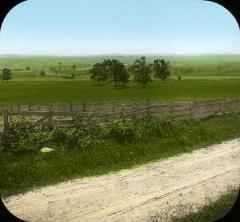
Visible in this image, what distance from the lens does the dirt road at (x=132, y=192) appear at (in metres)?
7.08

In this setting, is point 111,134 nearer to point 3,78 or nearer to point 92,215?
point 92,215

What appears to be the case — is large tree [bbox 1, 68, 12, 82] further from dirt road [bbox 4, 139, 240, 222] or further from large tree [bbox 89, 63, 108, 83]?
dirt road [bbox 4, 139, 240, 222]

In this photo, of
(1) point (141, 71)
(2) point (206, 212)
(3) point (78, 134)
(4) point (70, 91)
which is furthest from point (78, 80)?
(3) point (78, 134)

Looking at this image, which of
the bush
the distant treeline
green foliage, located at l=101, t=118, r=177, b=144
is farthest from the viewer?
green foliage, located at l=101, t=118, r=177, b=144

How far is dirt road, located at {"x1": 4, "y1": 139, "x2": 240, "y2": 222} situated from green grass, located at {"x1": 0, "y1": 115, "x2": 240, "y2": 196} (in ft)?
1.05

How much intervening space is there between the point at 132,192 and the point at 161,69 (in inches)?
85.6

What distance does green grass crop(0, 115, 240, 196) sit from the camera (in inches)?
330

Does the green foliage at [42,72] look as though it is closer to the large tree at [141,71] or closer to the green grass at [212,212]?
the large tree at [141,71]

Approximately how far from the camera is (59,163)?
9.20 meters

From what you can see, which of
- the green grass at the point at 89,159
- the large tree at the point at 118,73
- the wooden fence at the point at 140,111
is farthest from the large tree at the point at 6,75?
the wooden fence at the point at 140,111

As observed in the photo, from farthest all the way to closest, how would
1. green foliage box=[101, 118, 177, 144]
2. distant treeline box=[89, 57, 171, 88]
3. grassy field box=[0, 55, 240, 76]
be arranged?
green foliage box=[101, 118, 177, 144]
distant treeline box=[89, 57, 171, 88]
grassy field box=[0, 55, 240, 76]

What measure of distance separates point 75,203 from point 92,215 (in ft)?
1.76

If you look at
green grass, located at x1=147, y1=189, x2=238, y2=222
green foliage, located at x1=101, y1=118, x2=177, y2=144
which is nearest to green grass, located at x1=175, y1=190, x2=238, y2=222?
green grass, located at x1=147, y1=189, x2=238, y2=222

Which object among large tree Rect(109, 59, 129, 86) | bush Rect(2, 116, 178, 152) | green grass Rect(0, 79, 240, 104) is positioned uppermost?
large tree Rect(109, 59, 129, 86)
